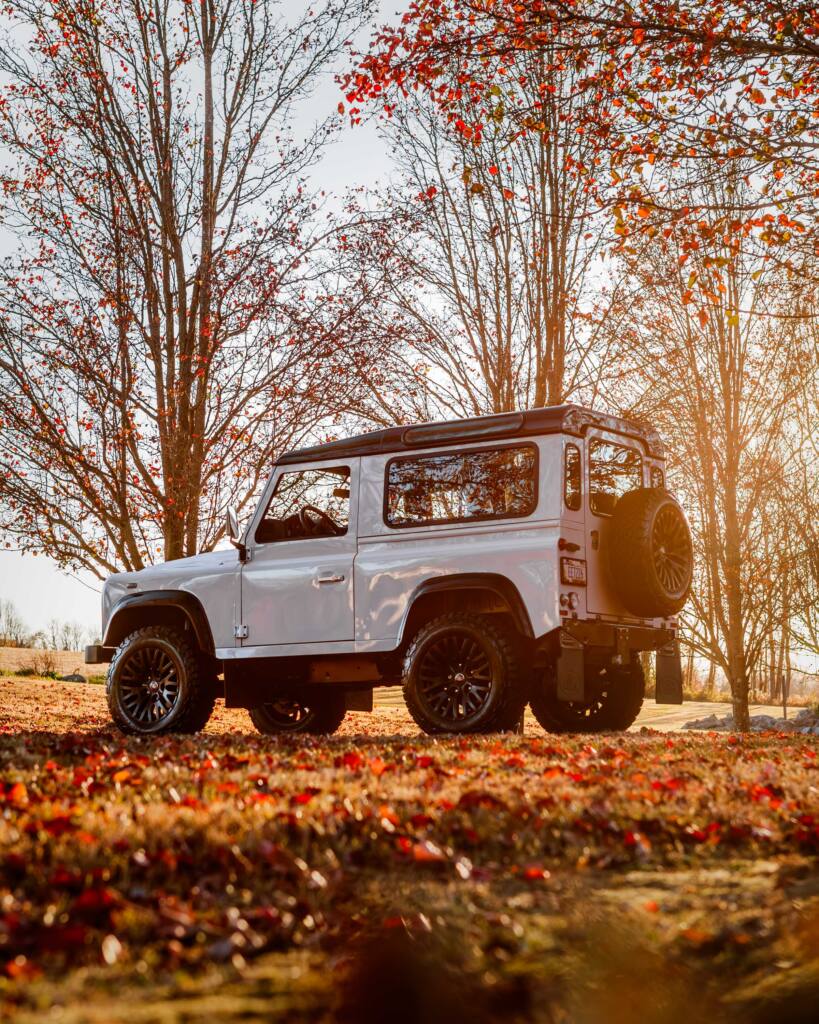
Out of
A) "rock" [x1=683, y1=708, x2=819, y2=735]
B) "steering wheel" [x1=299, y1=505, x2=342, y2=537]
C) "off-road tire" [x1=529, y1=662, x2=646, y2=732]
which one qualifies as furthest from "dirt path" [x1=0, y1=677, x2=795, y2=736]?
"steering wheel" [x1=299, y1=505, x2=342, y2=537]

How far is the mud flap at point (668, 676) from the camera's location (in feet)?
33.3

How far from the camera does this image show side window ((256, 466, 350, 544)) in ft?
33.3

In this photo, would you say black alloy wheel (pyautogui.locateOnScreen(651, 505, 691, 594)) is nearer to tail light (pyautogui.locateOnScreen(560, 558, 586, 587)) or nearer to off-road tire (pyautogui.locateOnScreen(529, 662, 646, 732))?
tail light (pyautogui.locateOnScreen(560, 558, 586, 587))

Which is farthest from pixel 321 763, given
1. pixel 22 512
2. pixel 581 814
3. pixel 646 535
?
pixel 22 512

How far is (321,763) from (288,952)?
10.3 feet

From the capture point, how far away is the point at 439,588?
920cm

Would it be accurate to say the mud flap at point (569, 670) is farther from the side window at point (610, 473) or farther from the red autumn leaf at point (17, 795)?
the red autumn leaf at point (17, 795)

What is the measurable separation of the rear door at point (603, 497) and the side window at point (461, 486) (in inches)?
22.0

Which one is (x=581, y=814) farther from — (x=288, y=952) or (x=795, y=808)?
(x=288, y=952)

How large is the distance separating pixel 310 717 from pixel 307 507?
261 centimetres

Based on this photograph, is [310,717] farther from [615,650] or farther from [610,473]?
[610,473]

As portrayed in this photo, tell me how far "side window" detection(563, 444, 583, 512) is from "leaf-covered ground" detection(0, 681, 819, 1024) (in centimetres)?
362

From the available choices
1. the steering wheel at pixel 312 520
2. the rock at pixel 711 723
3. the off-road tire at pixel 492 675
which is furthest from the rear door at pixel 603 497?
the rock at pixel 711 723

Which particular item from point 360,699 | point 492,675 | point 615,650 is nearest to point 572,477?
point 615,650
